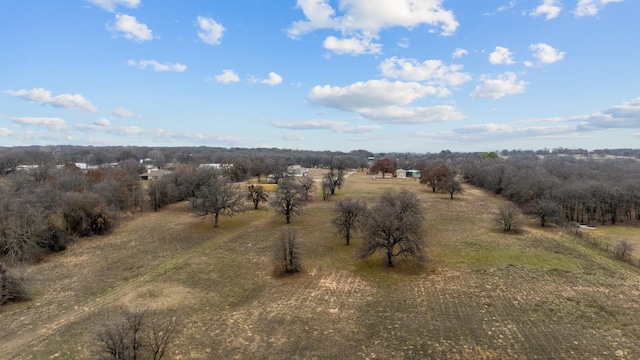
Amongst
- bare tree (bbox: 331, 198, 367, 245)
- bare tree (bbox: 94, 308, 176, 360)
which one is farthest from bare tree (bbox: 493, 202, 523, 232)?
bare tree (bbox: 94, 308, 176, 360)

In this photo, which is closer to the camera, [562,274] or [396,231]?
[562,274]

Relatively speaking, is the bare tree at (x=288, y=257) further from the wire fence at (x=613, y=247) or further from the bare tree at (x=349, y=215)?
the wire fence at (x=613, y=247)

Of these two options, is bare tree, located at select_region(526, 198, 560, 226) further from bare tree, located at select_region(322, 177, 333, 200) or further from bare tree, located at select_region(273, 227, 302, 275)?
bare tree, located at select_region(273, 227, 302, 275)

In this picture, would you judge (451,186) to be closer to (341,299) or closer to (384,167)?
(384,167)

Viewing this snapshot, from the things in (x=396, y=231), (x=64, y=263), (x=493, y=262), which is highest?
(x=396, y=231)

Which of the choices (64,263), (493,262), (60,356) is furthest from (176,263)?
(493,262)

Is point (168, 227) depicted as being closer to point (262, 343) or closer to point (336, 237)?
point (336, 237)

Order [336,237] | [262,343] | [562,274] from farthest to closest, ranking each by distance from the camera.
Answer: [336,237]
[562,274]
[262,343]

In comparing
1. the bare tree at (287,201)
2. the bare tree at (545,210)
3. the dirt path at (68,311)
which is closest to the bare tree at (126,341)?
the dirt path at (68,311)
